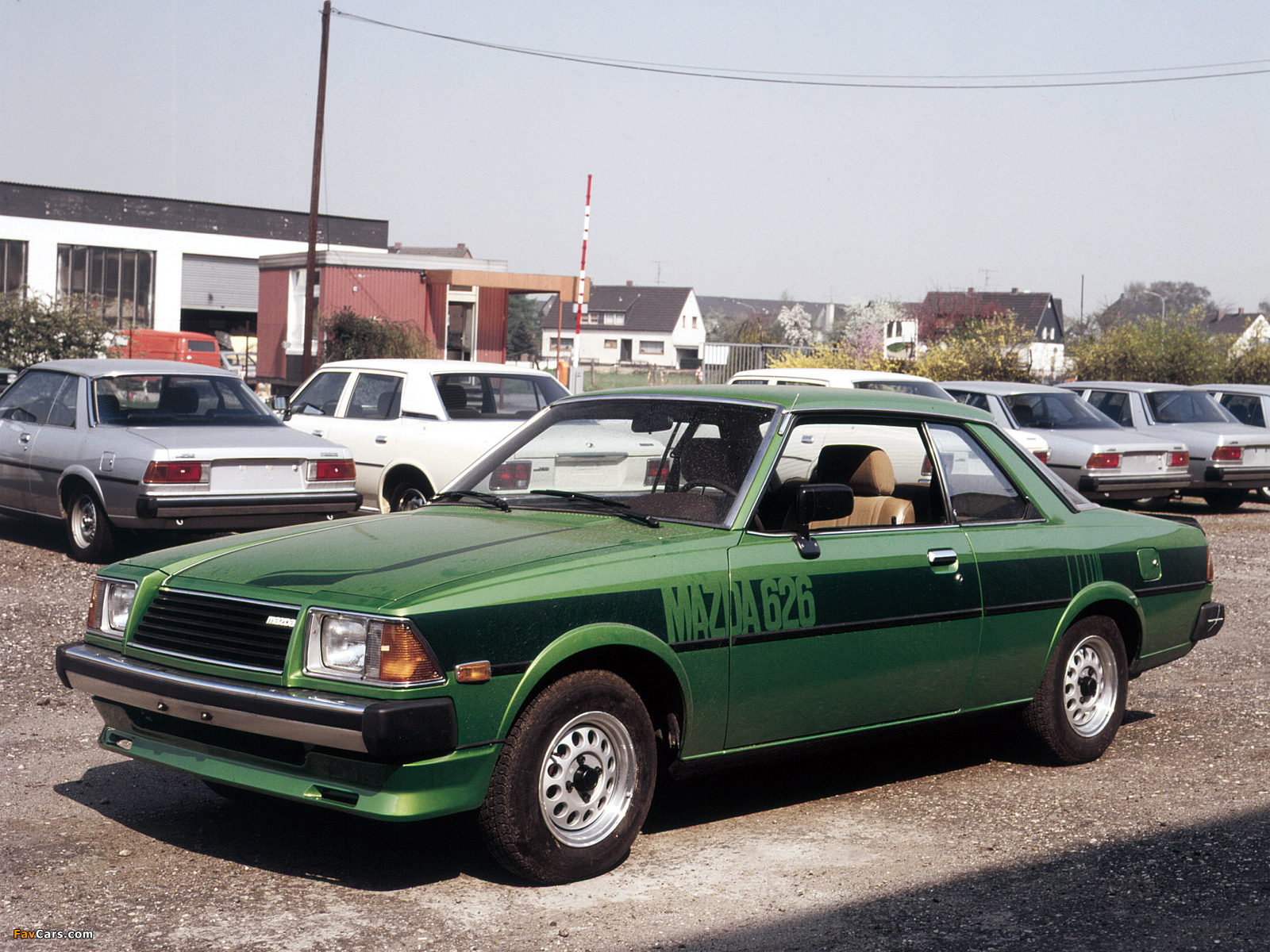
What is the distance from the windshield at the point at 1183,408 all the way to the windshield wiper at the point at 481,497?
15.3 m

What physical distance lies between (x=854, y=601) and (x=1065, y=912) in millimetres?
1278

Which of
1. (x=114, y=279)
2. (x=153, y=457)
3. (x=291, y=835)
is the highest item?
(x=114, y=279)

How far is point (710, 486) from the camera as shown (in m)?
5.05

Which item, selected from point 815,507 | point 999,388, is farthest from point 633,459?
point 999,388

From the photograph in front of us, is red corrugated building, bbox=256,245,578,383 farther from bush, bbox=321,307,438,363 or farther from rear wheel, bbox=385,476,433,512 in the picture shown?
rear wheel, bbox=385,476,433,512

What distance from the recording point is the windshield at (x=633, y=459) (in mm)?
5031

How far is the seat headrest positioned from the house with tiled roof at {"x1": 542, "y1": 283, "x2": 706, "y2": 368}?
336 feet

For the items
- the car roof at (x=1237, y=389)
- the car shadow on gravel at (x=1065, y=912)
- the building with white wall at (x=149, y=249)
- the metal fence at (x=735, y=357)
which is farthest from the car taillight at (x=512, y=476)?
the building with white wall at (x=149, y=249)

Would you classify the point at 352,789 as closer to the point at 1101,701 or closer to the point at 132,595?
the point at 132,595

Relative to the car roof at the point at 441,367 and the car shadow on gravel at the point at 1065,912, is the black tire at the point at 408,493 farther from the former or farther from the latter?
the car shadow on gravel at the point at 1065,912

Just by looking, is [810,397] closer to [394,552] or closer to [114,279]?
[394,552]

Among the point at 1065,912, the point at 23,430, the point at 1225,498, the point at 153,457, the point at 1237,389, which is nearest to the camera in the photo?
the point at 1065,912

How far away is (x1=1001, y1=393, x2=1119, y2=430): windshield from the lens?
55.9 ft

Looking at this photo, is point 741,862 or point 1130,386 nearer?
point 741,862
